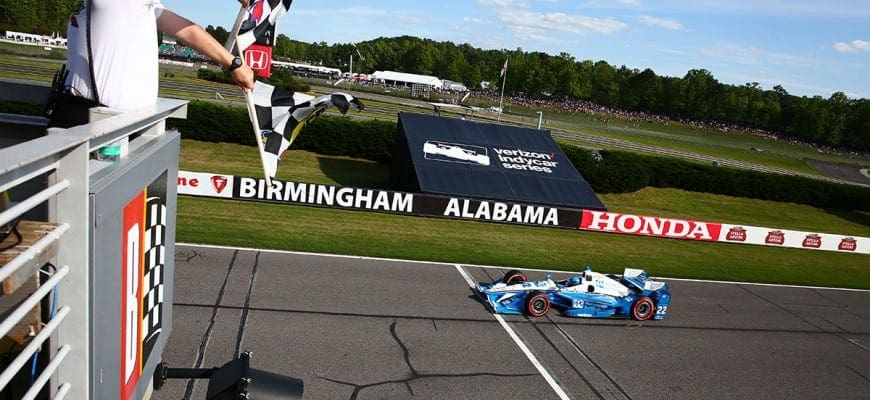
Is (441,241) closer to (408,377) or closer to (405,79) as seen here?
(408,377)

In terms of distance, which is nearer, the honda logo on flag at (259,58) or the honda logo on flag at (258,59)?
the honda logo on flag at (259,58)

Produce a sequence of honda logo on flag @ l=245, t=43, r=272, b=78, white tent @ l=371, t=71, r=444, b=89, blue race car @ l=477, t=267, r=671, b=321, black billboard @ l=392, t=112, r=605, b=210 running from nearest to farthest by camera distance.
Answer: honda logo on flag @ l=245, t=43, r=272, b=78 → blue race car @ l=477, t=267, r=671, b=321 → black billboard @ l=392, t=112, r=605, b=210 → white tent @ l=371, t=71, r=444, b=89

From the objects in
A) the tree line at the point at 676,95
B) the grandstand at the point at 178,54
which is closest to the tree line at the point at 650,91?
the tree line at the point at 676,95

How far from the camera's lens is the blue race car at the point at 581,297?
1255 centimetres

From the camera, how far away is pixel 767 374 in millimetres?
11242

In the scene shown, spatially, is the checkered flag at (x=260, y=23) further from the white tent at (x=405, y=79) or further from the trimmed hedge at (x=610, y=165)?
the white tent at (x=405, y=79)

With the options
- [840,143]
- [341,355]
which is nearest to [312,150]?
[341,355]

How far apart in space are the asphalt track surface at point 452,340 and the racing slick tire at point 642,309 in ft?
0.58

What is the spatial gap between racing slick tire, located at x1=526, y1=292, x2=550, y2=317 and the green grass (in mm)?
3902

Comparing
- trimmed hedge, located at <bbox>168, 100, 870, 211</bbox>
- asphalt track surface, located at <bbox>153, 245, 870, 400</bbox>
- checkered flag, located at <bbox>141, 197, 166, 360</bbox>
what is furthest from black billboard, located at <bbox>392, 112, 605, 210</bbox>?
checkered flag, located at <bbox>141, 197, 166, 360</bbox>

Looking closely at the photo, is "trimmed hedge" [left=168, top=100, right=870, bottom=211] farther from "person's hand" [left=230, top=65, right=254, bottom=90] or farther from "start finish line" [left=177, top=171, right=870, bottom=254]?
"person's hand" [left=230, top=65, right=254, bottom=90]

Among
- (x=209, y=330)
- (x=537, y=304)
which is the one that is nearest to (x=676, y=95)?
(x=537, y=304)

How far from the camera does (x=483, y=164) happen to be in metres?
22.4

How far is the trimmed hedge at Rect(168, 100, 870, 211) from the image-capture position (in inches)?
1051
